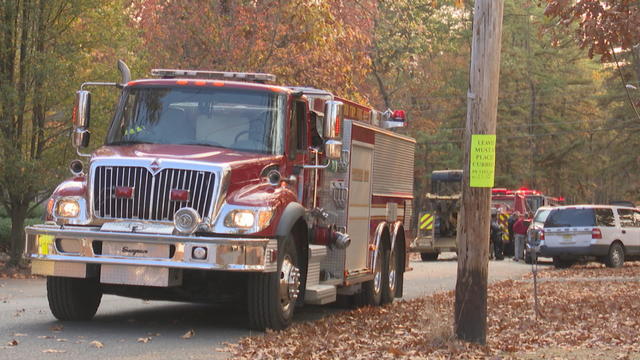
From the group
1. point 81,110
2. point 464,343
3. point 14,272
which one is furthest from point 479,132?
point 14,272

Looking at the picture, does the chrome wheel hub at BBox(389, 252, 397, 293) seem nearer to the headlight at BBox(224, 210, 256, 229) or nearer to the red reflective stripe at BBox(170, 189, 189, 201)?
the headlight at BBox(224, 210, 256, 229)

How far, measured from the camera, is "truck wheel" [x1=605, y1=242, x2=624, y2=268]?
30.3 metres

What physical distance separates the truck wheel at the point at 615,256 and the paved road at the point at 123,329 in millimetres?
16249

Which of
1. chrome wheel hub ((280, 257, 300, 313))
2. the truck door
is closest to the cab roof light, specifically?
the truck door

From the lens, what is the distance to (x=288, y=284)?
11.9 m

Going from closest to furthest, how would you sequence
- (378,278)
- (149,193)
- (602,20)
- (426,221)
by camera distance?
(149,193) < (602,20) < (378,278) < (426,221)

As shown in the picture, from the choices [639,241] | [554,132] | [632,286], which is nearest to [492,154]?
[632,286]

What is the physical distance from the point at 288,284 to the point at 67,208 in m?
2.42

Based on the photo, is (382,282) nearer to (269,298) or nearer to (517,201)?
(269,298)

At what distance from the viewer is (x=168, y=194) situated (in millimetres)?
11250

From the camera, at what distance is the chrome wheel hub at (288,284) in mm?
11773

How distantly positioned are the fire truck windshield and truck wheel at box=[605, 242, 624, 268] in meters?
19.7

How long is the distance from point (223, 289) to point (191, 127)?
1.83m

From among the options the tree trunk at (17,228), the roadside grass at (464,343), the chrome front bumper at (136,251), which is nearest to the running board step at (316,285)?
the roadside grass at (464,343)
